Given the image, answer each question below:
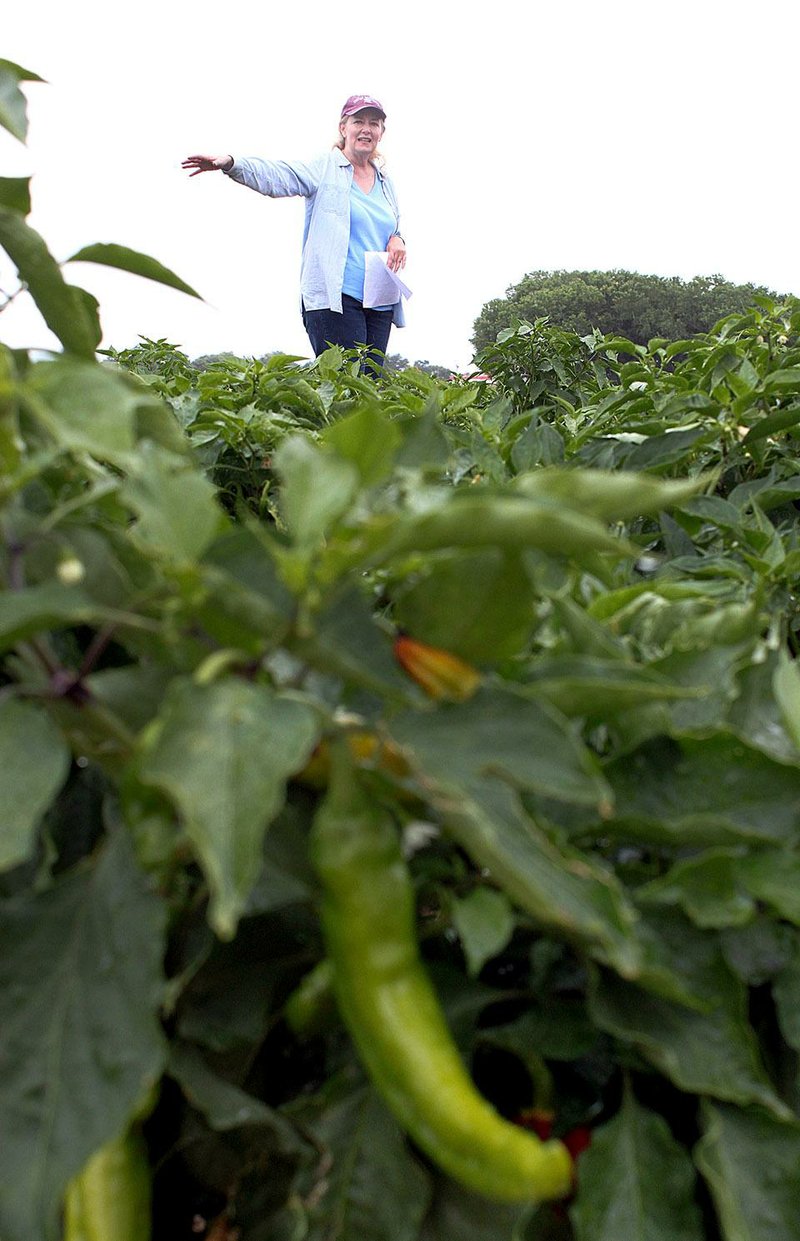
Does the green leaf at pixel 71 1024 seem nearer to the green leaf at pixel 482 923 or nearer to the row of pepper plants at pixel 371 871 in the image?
the row of pepper plants at pixel 371 871

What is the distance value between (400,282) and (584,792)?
225 inches

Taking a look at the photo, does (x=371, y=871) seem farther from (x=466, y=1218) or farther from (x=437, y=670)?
(x=466, y=1218)

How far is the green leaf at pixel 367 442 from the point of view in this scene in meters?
0.68

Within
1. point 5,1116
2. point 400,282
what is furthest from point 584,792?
point 400,282

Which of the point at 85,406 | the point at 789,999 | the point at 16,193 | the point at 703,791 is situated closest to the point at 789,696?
the point at 703,791

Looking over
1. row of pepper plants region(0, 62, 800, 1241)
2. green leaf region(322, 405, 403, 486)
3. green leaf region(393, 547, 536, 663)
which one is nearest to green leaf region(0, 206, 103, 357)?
row of pepper plants region(0, 62, 800, 1241)

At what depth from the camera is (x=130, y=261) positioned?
977mm

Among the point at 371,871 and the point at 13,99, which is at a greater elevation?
the point at 13,99

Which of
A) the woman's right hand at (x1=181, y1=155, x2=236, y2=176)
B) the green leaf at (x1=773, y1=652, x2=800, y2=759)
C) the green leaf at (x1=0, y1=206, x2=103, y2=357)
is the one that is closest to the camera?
the green leaf at (x1=773, y1=652, x2=800, y2=759)

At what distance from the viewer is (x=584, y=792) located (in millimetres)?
592

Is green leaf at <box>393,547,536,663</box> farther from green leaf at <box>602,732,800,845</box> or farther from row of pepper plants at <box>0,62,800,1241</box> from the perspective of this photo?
green leaf at <box>602,732,800,845</box>

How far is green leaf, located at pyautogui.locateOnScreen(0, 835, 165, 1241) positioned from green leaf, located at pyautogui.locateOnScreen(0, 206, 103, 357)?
52 cm

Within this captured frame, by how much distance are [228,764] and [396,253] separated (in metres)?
6.26

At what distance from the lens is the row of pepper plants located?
60 cm
